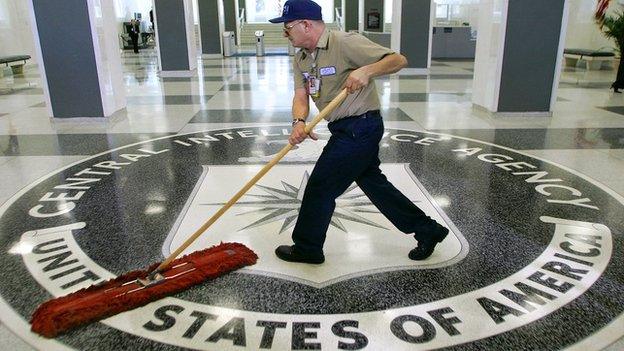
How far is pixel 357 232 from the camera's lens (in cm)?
301

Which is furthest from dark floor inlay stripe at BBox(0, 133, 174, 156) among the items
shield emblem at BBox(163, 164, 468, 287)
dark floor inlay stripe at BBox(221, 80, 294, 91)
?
dark floor inlay stripe at BBox(221, 80, 294, 91)

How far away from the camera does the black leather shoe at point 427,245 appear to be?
2.62 m

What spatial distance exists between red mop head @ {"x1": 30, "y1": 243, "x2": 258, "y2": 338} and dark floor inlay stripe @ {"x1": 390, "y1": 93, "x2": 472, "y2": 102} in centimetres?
589

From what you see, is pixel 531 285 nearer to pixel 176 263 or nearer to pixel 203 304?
pixel 203 304

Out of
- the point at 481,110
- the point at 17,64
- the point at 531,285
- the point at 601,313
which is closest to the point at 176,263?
the point at 531,285

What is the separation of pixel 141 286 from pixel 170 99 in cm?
642

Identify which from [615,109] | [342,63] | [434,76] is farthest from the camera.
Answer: [434,76]

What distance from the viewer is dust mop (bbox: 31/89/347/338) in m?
2.12

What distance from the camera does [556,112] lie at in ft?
22.2

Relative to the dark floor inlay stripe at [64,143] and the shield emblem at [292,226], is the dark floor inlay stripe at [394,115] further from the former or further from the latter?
the dark floor inlay stripe at [64,143]

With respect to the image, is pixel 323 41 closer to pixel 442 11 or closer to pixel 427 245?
pixel 427 245

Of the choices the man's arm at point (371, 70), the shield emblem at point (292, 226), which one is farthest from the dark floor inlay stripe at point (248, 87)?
the man's arm at point (371, 70)

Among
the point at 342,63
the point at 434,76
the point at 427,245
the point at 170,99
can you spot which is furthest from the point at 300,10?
the point at 434,76

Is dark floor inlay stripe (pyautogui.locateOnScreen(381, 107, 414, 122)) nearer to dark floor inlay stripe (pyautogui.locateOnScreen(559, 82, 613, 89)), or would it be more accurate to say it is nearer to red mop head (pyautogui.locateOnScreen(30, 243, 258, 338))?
red mop head (pyautogui.locateOnScreen(30, 243, 258, 338))
